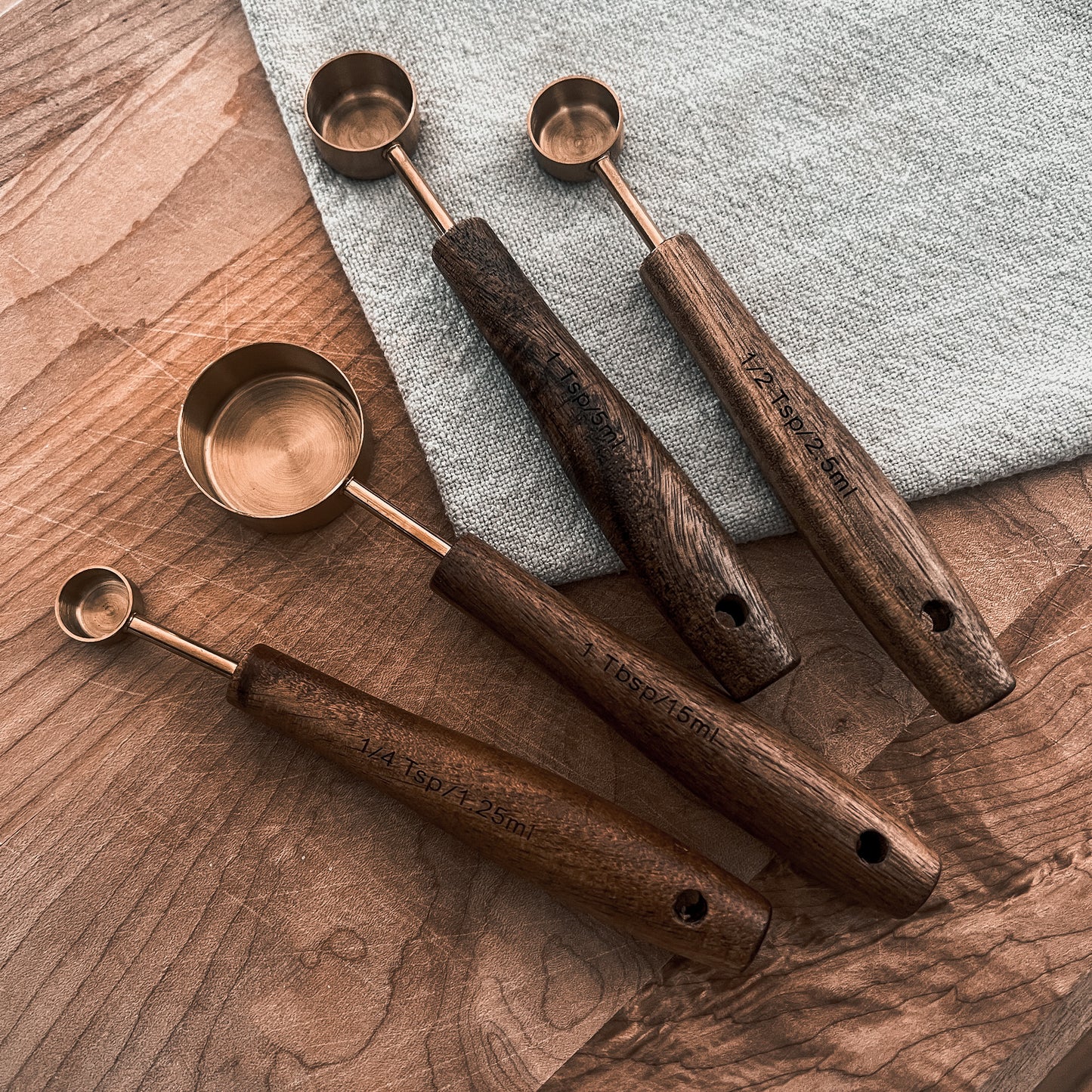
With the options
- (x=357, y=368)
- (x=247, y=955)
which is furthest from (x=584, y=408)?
(x=247, y=955)

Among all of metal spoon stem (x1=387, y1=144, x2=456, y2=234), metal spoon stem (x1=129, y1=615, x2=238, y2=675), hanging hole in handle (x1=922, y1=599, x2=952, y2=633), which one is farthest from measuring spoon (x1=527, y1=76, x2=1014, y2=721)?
metal spoon stem (x1=129, y1=615, x2=238, y2=675)

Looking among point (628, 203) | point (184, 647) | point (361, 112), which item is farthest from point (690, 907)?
point (361, 112)

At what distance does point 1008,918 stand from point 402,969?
1.27 ft

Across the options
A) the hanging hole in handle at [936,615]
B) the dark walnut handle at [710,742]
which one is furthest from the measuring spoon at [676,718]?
the hanging hole in handle at [936,615]

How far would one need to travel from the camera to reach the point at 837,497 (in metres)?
0.55

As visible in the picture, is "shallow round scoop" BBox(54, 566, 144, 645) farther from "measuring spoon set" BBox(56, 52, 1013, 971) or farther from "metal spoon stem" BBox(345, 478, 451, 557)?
"metal spoon stem" BBox(345, 478, 451, 557)

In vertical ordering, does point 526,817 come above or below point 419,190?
below

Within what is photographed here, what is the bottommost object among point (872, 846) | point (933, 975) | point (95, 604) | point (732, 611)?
point (933, 975)

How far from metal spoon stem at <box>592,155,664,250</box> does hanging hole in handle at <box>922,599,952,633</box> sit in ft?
0.95

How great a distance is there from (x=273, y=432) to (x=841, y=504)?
39 centimetres

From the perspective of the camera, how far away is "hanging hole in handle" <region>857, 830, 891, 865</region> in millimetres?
518

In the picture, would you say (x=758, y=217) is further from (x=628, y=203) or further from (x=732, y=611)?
(x=732, y=611)

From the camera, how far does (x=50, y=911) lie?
1.97ft

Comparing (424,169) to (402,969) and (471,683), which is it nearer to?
(471,683)
